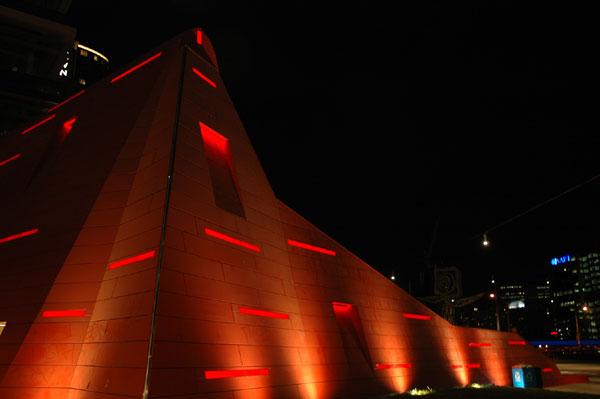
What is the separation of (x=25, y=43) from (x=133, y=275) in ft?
166

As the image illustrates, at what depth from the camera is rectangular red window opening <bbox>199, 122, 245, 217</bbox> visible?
11998 mm

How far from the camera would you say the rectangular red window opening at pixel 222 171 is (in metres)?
12.0

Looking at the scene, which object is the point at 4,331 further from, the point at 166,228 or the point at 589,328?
the point at 589,328

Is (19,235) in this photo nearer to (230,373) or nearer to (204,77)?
(204,77)

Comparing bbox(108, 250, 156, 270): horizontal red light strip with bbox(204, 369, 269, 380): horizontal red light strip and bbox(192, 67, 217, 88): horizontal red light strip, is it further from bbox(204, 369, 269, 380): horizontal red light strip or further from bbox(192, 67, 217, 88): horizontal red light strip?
bbox(192, 67, 217, 88): horizontal red light strip

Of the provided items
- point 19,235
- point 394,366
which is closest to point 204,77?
point 19,235

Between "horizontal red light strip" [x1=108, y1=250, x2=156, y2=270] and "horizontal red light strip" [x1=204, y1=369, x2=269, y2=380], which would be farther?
"horizontal red light strip" [x1=108, y1=250, x2=156, y2=270]

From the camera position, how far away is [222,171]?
43.0 feet

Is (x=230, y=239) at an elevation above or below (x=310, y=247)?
below

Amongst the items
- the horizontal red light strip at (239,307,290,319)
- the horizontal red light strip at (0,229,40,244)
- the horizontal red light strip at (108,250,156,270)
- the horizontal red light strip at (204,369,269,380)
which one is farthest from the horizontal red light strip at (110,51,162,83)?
the horizontal red light strip at (204,369,269,380)

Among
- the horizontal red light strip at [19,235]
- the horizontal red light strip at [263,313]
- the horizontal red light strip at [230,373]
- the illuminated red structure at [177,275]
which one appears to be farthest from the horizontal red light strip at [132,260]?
the horizontal red light strip at [19,235]

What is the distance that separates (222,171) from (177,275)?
5.08 m

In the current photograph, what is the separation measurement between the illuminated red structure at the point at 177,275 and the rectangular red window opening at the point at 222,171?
0.05m

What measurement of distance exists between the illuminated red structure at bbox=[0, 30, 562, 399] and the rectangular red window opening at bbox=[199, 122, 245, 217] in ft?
0.17
